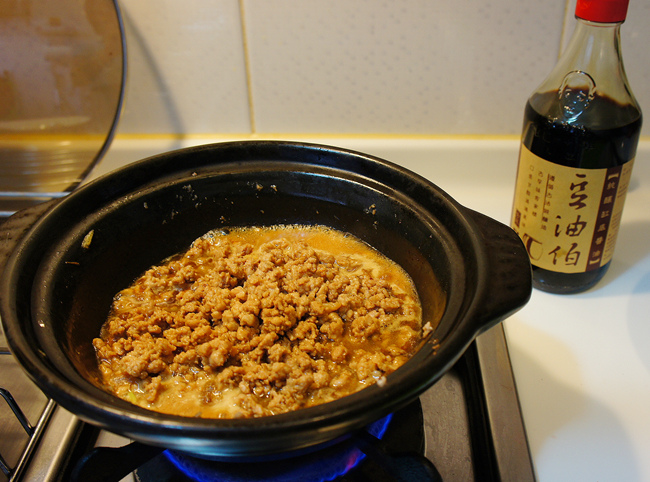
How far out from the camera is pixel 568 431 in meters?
0.71

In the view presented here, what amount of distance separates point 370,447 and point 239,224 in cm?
47

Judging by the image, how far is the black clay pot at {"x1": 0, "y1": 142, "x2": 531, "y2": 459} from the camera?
1.52 ft

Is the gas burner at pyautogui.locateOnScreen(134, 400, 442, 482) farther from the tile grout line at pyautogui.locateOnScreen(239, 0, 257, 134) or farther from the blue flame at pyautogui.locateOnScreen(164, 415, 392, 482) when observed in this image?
the tile grout line at pyautogui.locateOnScreen(239, 0, 257, 134)

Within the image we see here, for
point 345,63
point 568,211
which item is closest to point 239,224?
point 345,63

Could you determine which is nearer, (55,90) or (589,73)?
(589,73)

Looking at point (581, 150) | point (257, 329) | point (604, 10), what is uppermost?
point (604, 10)

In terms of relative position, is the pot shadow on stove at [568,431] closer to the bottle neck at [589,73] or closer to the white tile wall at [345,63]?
the bottle neck at [589,73]

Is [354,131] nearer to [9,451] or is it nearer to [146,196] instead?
[146,196]

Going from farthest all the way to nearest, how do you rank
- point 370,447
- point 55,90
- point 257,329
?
point 55,90, point 257,329, point 370,447

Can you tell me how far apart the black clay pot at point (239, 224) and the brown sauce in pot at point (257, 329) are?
4cm

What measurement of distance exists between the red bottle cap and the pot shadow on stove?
473 millimetres

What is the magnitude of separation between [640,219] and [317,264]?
69 cm

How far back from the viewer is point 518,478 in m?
0.65

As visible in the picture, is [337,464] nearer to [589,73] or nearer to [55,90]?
[589,73]
